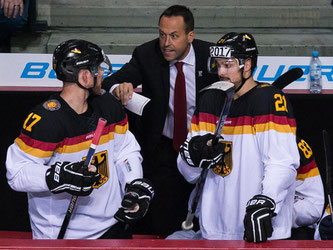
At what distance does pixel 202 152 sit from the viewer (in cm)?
308

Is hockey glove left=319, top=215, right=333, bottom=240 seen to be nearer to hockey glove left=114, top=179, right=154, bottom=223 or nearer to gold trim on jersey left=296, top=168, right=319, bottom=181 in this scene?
gold trim on jersey left=296, top=168, right=319, bottom=181

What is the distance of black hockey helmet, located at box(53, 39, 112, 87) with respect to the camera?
3186 millimetres

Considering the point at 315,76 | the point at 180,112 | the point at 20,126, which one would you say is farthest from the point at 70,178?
the point at 315,76

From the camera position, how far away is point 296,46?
5527 mm

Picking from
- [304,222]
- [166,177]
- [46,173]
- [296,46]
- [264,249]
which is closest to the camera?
[264,249]

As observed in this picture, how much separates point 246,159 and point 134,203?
524 millimetres

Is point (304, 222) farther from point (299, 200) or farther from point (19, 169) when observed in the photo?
point (19, 169)

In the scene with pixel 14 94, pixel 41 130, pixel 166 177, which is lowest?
pixel 166 177

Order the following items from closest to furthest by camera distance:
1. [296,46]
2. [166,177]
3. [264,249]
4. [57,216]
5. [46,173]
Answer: [264,249] < [46,173] < [57,216] < [166,177] < [296,46]

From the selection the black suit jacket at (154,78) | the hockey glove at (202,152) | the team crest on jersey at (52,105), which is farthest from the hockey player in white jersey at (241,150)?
the black suit jacket at (154,78)

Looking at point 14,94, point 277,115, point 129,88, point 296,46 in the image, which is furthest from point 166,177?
point 296,46

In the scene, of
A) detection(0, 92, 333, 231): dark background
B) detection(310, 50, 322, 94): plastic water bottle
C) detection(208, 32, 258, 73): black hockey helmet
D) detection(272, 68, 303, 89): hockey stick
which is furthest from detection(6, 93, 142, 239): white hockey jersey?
detection(310, 50, 322, 94): plastic water bottle

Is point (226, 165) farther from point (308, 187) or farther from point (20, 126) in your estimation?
point (20, 126)

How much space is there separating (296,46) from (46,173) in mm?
3047
